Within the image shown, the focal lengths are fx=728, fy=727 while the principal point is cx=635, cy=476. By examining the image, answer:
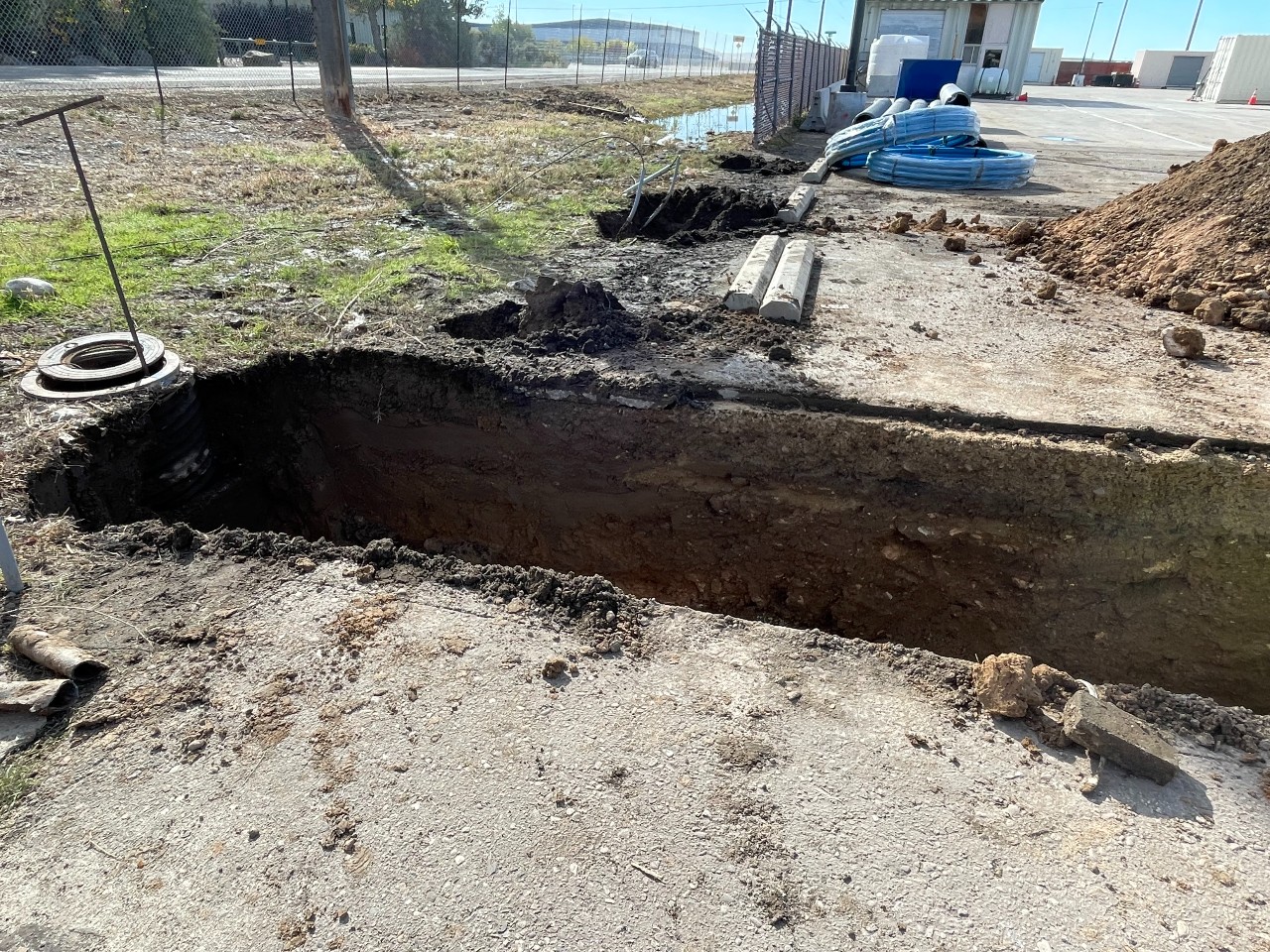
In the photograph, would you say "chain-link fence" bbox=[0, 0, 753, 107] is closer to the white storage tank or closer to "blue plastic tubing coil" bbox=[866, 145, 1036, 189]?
"blue plastic tubing coil" bbox=[866, 145, 1036, 189]

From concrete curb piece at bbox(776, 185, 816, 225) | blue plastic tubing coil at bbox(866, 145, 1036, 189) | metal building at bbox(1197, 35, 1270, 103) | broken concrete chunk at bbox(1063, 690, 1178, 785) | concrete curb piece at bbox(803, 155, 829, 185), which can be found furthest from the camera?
metal building at bbox(1197, 35, 1270, 103)

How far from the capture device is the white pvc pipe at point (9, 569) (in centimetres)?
248

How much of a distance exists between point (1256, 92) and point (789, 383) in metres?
40.3

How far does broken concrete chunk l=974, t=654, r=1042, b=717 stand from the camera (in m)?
2.21

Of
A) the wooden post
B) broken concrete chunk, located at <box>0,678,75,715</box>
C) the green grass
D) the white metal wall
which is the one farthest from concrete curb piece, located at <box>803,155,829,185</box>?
the white metal wall

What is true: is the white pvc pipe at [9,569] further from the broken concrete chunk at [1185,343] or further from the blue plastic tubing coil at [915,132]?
the blue plastic tubing coil at [915,132]

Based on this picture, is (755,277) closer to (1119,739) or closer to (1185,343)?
(1185,343)

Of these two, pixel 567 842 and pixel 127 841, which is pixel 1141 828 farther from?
pixel 127 841

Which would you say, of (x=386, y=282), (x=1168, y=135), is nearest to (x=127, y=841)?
(x=386, y=282)

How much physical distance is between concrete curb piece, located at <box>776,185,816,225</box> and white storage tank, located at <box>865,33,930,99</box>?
12329 millimetres

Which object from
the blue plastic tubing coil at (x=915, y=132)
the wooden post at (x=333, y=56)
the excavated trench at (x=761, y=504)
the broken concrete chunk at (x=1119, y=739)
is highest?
the wooden post at (x=333, y=56)

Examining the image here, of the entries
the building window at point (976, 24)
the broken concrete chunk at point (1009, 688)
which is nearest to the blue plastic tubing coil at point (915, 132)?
the broken concrete chunk at point (1009, 688)

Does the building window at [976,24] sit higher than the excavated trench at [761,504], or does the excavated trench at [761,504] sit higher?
the building window at [976,24]

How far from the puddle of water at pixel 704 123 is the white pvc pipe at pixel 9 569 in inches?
551
